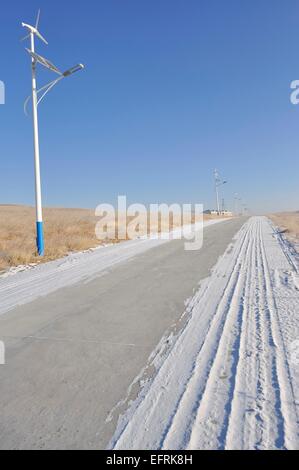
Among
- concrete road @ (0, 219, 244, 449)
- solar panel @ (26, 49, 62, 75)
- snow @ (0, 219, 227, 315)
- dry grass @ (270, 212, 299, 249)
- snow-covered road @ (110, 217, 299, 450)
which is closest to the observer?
snow-covered road @ (110, 217, 299, 450)

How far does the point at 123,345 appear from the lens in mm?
3877

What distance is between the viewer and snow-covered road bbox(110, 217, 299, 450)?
228cm

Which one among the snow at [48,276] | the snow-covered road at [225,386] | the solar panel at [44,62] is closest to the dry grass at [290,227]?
the snow at [48,276]

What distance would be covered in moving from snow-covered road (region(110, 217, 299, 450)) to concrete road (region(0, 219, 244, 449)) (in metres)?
0.28

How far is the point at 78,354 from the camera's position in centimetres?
364

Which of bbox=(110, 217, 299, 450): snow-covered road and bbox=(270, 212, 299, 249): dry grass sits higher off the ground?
bbox=(270, 212, 299, 249): dry grass

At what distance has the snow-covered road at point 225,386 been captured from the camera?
228 cm

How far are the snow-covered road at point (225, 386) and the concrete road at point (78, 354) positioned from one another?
0.92ft

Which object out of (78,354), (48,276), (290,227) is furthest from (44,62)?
(290,227)

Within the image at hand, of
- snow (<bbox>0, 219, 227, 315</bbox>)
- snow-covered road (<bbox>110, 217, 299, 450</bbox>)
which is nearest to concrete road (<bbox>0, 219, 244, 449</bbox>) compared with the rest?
snow-covered road (<bbox>110, 217, 299, 450</bbox>)

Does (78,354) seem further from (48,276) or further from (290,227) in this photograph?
(290,227)

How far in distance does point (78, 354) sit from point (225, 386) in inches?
66.3

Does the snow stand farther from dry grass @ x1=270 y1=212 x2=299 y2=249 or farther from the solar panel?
dry grass @ x1=270 y1=212 x2=299 y2=249
